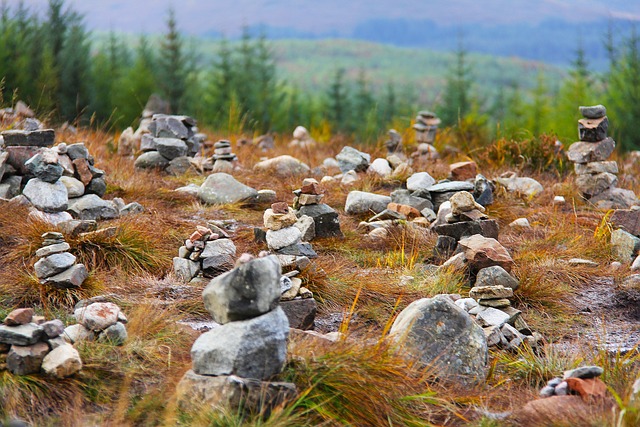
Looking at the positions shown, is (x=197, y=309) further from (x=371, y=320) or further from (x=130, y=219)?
(x=130, y=219)

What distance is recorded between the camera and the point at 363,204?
8.43 metres

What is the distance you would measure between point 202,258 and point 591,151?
5418mm

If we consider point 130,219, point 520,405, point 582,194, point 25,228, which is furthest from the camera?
point 582,194

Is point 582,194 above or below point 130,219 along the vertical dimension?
below

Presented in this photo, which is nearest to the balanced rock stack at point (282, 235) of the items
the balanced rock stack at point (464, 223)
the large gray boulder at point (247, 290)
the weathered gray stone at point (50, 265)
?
the balanced rock stack at point (464, 223)

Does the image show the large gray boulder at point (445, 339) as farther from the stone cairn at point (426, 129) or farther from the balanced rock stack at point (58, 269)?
the stone cairn at point (426, 129)

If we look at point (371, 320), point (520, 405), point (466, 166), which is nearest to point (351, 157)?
point (466, 166)

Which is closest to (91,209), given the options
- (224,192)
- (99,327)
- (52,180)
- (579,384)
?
(52,180)

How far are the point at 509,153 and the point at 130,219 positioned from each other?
6365 mm

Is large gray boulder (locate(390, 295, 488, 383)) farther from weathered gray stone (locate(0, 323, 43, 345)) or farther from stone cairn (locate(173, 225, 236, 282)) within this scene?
weathered gray stone (locate(0, 323, 43, 345))

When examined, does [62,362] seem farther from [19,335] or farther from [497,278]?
[497,278]

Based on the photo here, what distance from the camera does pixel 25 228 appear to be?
629 centimetres

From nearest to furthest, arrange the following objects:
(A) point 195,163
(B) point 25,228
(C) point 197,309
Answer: (C) point 197,309 < (B) point 25,228 < (A) point 195,163

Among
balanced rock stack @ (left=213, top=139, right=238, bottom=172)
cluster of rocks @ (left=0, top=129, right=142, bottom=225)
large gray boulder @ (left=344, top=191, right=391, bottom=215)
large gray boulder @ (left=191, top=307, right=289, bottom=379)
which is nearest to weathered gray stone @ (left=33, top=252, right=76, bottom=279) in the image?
cluster of rocks @ (left=0, top=129, right=142, bottom=225)
